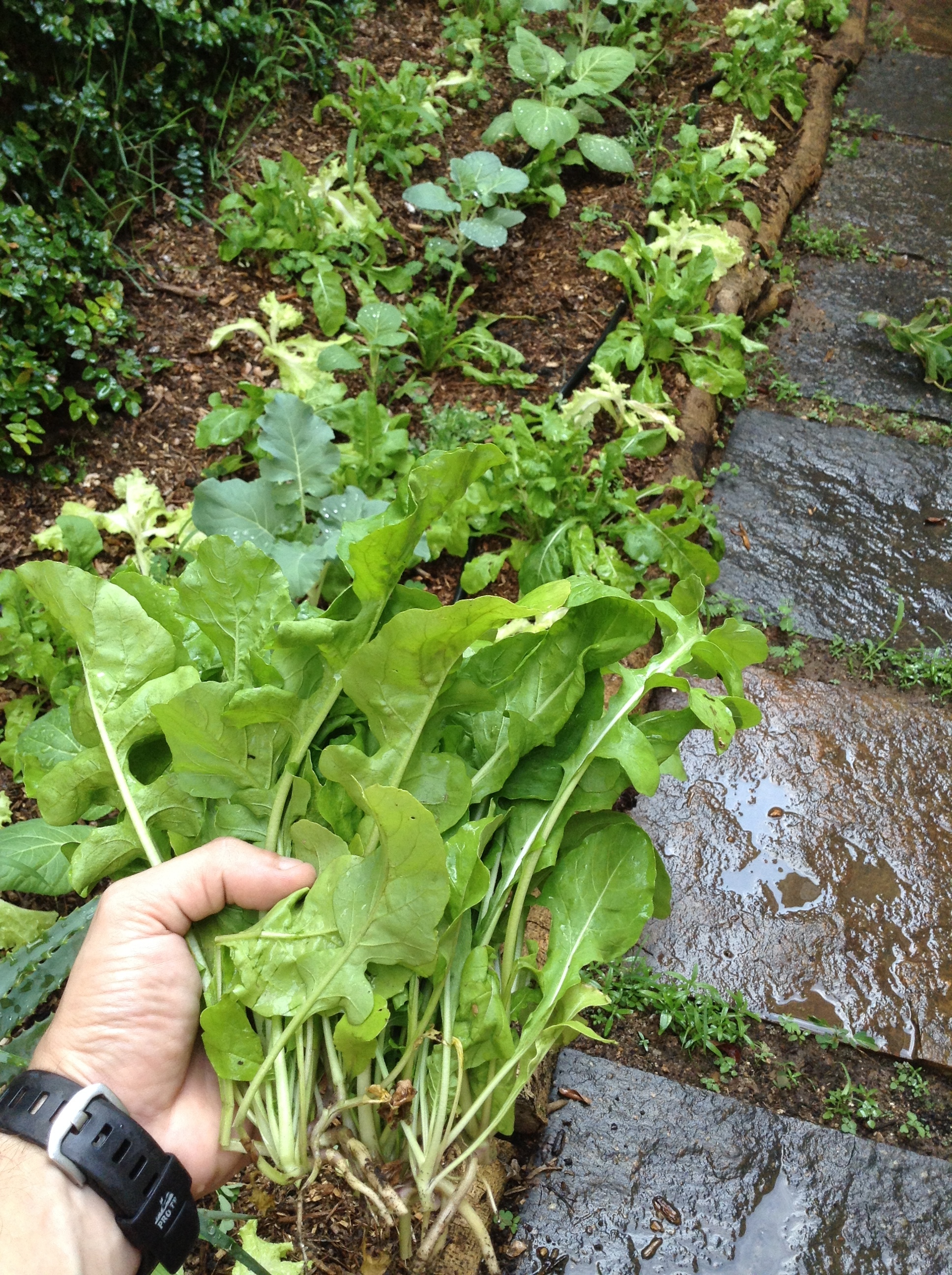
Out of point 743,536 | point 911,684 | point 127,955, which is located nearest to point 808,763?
point 911,684

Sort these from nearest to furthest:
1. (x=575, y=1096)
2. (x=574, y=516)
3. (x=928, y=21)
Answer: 1. (x=575, y=1096)
2. (x=574, y=516)
3. (x=928, y=21)

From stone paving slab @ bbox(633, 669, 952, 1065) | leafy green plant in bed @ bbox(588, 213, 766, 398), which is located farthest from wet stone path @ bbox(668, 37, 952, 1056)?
leafy green plant in bed @ bbox(588, 213, 766, 398)

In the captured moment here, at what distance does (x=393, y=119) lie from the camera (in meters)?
3.92

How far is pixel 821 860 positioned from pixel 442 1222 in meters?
1.38

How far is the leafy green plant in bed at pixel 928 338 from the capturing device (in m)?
3.55

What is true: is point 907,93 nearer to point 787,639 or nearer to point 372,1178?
point 787,639

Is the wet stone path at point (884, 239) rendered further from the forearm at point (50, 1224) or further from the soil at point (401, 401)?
the forearm at point (50, 1224)

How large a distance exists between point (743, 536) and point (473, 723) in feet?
5.82

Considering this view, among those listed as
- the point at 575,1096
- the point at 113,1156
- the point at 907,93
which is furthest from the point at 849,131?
the point at 113,1156

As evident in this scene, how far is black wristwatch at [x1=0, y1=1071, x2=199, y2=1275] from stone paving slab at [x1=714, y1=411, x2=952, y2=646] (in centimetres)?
225

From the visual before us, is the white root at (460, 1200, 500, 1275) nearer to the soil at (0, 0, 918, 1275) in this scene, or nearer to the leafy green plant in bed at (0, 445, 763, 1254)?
the leafy green plant in bed at (0, 445, 763, 1254)

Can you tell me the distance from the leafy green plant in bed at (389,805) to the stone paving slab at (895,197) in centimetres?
349

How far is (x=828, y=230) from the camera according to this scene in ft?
14.0

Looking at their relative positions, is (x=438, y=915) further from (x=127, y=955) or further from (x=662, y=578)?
(x=662, y=578)
